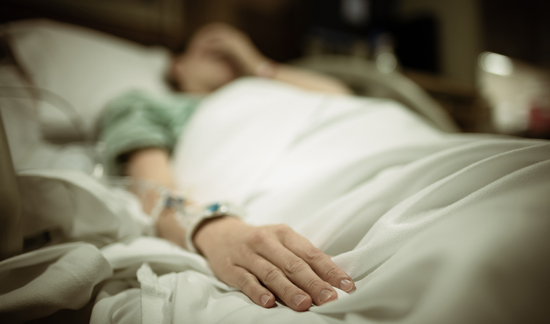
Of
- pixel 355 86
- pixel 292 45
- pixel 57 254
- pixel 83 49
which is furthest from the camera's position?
pixel 292 45

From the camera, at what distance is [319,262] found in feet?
0.97

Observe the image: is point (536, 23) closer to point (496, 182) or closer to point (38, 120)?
point (496, 182)

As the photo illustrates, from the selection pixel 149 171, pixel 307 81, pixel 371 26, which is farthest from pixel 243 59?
pixel 371 26

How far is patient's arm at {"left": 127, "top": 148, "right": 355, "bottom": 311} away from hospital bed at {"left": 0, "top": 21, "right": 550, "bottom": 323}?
0.02 metres

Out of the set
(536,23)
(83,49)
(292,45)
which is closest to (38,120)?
(83,49)

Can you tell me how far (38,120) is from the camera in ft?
2.97

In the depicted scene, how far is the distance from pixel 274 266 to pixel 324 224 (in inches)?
3.4

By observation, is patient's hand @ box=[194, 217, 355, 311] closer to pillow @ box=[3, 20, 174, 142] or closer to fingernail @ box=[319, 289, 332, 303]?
fingernail @ box=[319, 289, 332, 303]

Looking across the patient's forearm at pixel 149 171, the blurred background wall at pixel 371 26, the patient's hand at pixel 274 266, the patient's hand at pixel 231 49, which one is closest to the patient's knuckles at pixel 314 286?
the patient's hand at pixel 274 266

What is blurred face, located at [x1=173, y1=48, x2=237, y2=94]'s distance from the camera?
4.25ft

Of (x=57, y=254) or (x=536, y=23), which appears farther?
(x=536, y=23)

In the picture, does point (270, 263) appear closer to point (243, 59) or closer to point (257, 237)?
point (257, 237)

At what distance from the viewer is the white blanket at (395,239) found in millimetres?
198

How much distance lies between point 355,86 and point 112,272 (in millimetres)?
1370
